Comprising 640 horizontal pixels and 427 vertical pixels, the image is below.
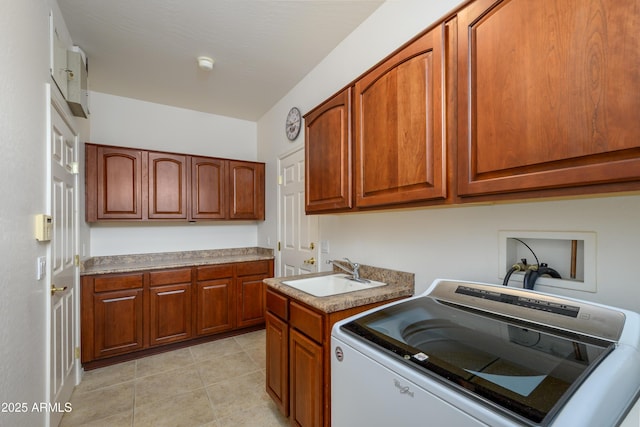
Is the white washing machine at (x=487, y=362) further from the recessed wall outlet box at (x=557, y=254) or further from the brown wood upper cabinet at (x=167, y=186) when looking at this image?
the brown wood upper cabinet at (x=167, y=186)

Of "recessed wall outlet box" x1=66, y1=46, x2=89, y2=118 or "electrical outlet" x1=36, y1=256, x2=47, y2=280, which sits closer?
"electrical outlet" x1=36, y1=256, x2=47, y2=280

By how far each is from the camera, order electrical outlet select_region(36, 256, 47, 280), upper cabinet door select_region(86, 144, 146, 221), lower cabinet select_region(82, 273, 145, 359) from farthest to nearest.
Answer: upper cabinet door select_region(86, 144, 146, 221) → lower cabinet select_region(82, 273, 145, 359) → electrical outlet select_region(36, 256, 47, 280)

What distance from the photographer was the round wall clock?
9.52 feet

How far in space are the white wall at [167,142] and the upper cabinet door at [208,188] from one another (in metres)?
0.39

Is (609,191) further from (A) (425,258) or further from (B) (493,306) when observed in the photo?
(A) (425,258)

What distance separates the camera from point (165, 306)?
2.80 metres

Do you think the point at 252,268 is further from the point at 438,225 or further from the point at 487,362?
the point at 487,362

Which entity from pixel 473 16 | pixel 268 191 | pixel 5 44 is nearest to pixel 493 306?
pixel 473 16

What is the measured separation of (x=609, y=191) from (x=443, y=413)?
72 cm

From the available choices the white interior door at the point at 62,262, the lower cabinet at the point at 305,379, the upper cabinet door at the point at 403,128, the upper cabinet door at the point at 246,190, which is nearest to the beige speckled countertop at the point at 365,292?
the lower cabinet at the point at 305,379

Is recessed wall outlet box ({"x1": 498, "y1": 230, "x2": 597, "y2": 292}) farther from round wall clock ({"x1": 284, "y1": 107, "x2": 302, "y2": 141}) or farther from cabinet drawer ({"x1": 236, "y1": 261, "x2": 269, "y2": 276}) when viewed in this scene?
cabinet drawer ({"x1": 236, "y1": 261, "x2": 269, "y2": 276})

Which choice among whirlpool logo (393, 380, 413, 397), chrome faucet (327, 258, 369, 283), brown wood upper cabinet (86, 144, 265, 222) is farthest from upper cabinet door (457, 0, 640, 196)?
brown wood upper cabinet (86, 144, 265, 222)

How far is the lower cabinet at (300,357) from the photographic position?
4.58ft

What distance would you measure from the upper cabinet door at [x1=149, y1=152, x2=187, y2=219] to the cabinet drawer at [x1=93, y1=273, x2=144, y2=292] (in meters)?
0.65
